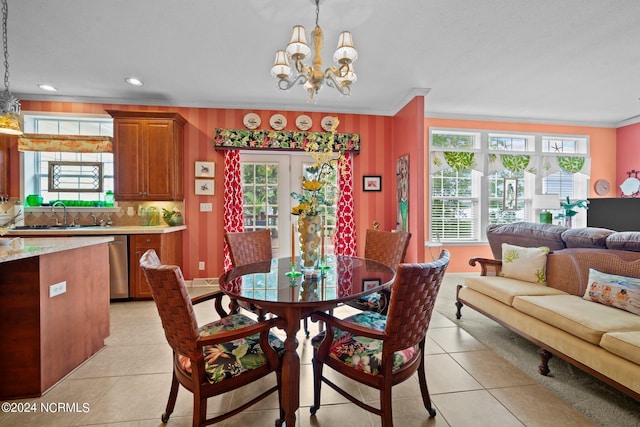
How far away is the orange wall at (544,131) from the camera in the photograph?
4844 millimetres

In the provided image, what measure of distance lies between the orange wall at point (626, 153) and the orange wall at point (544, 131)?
0.14 ft

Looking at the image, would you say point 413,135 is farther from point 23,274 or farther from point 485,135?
point 23,274

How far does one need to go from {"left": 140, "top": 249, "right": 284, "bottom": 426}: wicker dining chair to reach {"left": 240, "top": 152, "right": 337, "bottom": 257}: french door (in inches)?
115

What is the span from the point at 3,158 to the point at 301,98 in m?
4.25

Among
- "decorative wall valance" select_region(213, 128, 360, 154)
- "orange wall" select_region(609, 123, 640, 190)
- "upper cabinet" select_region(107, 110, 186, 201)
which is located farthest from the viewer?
"orange wall" select_region(609, 123, 640, 190)

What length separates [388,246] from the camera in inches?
101

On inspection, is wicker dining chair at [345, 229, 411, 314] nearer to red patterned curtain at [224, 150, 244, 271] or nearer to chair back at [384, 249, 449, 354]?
chair back at [384, 249, 449, 354]

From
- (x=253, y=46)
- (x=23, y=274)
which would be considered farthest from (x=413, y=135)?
(x=23, y=274)

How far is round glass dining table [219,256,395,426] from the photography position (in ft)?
4.50

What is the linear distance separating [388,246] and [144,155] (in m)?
3.49

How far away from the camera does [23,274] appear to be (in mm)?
1773

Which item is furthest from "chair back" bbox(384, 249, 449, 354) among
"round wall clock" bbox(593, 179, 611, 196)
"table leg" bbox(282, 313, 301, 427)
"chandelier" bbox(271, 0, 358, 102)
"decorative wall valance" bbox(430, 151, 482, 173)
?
"round wall clock" bbox(593, 179, 611, 196)

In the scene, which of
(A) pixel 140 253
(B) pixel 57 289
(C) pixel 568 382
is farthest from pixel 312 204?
(A) pixel 140 253

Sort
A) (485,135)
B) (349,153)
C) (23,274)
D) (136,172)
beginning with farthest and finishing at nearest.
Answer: (485,135) → (349,153) → (136,172) → (23,274)
